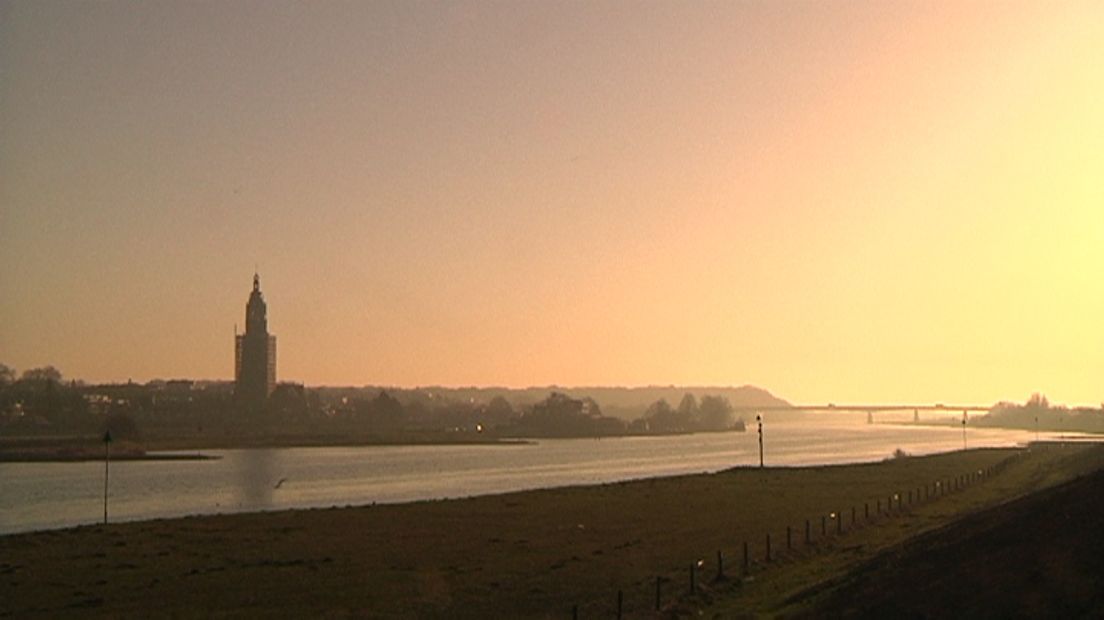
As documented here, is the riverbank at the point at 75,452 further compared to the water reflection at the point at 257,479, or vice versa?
the riverbank at the point at 75,452

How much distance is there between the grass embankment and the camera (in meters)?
33.4

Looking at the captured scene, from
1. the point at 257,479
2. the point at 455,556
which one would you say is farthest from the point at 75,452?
the point at 455,556

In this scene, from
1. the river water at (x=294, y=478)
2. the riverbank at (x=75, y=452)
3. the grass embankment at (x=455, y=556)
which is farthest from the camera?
the riverbank at (x=75, y=452)

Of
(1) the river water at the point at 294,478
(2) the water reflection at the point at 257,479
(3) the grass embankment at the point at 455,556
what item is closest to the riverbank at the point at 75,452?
(1) the river water at the point at 294,478

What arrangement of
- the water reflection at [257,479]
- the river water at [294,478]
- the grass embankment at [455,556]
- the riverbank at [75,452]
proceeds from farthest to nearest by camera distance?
the riverbank at [75,452]
the water reflection at [257,479]
the river water at [294,478]
the grass embankment at [455,556]

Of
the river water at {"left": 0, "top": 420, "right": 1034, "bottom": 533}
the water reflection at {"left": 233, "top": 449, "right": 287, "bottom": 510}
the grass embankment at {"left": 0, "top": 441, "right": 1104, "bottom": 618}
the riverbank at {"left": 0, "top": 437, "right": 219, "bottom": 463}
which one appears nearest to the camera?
the grass embankment at {"left": 0, "top": 441, "right": 1104, "bottom": 618}

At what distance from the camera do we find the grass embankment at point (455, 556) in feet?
109

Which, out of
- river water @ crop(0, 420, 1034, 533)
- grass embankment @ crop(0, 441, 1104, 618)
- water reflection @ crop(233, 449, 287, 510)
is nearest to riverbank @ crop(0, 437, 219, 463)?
river water @ crop(0, 420, 1034, 533)

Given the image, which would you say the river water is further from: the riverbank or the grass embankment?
the grass embankment

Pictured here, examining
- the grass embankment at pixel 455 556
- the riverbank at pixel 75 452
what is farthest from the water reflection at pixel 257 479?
the grass embankment at pixel 455 556

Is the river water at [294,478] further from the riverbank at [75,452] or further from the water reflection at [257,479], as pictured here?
the riverbank at [75,452]

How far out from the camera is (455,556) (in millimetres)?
45562

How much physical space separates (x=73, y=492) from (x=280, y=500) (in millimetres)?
22537

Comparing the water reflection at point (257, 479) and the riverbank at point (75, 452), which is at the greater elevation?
the riverbank at point (75, 452)
